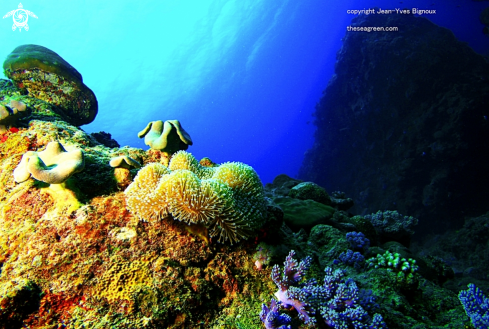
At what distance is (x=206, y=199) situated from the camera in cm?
216

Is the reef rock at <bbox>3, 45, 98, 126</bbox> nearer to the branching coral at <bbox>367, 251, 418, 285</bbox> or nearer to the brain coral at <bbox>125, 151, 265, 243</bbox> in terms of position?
the brain coral at <bbox>125, 151, 265, 243</bbox>

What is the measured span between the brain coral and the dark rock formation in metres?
16.5

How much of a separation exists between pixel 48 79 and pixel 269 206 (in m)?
6.12

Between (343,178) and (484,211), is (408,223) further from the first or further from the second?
(343,178)

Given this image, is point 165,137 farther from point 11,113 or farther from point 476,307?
point 476,307

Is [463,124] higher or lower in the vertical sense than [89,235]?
higher

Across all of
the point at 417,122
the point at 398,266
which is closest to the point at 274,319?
the point at 398,266

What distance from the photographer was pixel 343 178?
21312mm

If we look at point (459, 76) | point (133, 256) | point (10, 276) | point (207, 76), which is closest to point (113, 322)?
point (133, 256)

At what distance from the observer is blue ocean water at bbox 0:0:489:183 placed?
3712cm

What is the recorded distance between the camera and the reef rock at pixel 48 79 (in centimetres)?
488

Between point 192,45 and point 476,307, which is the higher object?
point 192,45

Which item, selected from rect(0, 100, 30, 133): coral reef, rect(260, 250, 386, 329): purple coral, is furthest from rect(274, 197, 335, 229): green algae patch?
rect(0, 100, 30, 133): coral reef

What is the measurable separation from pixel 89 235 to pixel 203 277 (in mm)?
1296
